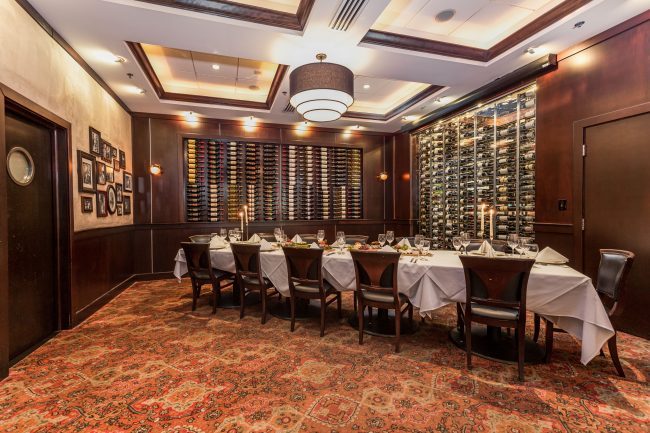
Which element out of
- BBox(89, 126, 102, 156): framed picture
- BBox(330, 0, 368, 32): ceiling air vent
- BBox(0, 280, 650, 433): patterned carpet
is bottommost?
BBox(0, 280, 650, 433): patterned carpet

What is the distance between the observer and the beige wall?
2621 mm

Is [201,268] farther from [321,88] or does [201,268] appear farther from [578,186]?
[578,186]

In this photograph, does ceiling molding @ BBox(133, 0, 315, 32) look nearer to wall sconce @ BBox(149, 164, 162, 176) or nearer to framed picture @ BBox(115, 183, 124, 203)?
framed picture @ BBox(115, 183, 124, 203)

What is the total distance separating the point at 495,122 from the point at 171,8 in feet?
15.1

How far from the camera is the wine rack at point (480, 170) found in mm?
4445

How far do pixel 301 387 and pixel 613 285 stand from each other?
255 cm

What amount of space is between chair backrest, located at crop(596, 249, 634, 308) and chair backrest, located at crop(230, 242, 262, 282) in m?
3.17

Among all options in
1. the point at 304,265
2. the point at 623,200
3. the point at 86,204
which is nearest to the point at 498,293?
the point at 304,265

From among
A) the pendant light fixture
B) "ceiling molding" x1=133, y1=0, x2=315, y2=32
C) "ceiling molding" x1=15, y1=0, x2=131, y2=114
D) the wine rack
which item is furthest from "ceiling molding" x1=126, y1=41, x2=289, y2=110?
the wine rack

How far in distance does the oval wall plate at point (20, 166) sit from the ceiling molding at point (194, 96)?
163 centimetres

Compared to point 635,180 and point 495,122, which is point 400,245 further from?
point 495,122

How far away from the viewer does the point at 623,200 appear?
3.33m

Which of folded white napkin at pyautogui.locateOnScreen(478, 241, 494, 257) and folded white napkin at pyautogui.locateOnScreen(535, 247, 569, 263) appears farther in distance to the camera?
folded white napkin at pyautogui.locateOnScreen(478, 241, 494, 257)

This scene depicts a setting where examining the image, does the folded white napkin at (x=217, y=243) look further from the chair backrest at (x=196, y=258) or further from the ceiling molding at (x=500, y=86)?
the ceiling molding at (x=500, y=86)
